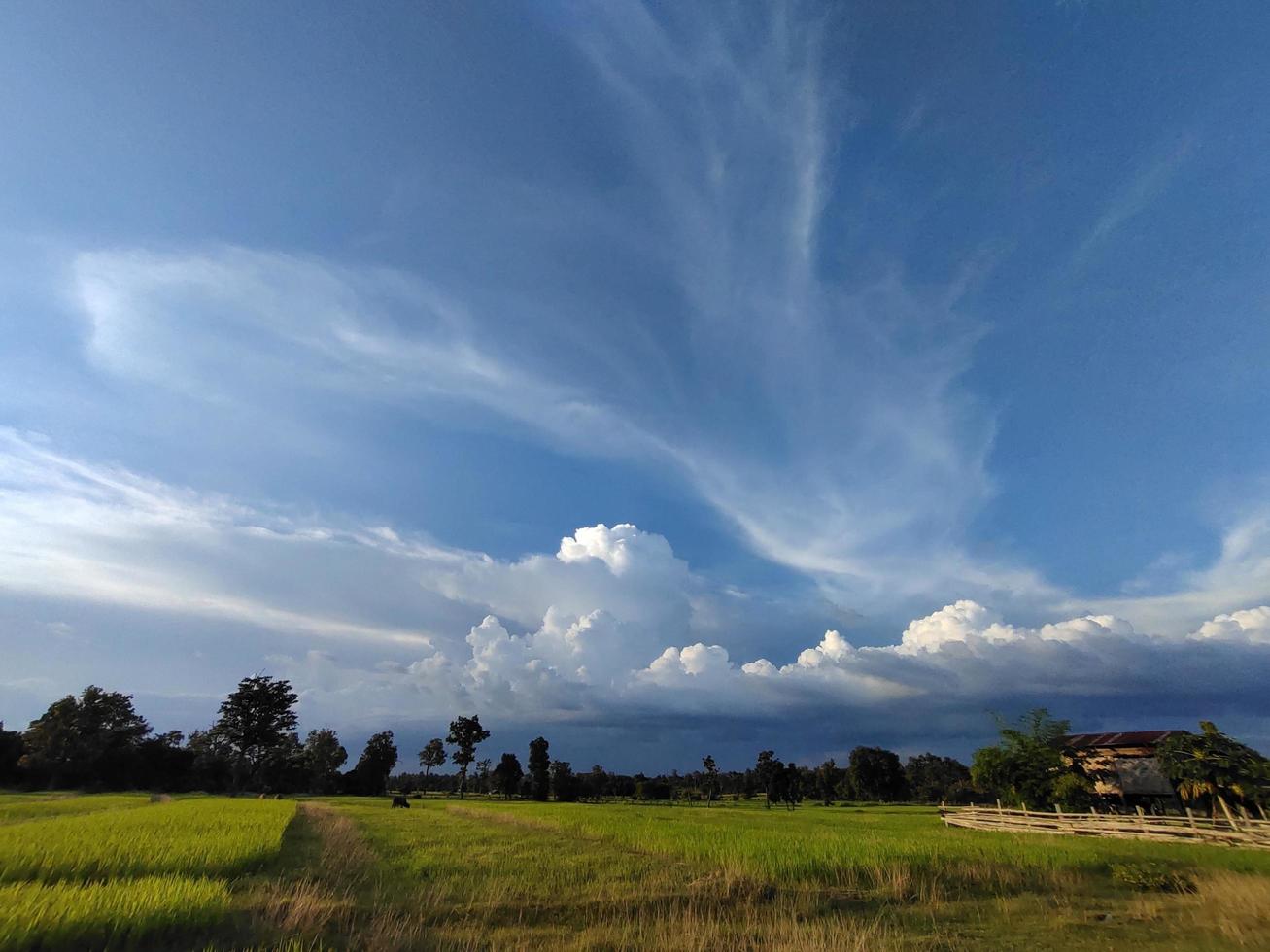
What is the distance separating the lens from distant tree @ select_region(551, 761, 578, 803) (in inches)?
4491

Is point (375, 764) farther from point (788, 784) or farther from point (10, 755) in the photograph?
point (788, 784)

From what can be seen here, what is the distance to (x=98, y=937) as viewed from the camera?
7.41 metres

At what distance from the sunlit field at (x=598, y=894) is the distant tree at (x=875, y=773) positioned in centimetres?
10596

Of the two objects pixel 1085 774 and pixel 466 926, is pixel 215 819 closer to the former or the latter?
pixel 466 926

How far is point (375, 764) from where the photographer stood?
10681cm

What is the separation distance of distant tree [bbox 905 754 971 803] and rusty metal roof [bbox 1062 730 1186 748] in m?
83.7

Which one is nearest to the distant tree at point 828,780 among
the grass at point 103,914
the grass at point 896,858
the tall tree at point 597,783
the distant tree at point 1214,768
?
the tall tree at point 597,783

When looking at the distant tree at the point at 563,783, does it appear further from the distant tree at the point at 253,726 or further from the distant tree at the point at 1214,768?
the distant tree at the point at 1214,768

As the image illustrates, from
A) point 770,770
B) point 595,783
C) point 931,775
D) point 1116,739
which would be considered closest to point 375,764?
point 595,783

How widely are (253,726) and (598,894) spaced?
99.8 metres

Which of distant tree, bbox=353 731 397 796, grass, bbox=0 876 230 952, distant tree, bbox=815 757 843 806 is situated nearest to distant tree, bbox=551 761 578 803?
distant tree, bbox=353 731 397 796

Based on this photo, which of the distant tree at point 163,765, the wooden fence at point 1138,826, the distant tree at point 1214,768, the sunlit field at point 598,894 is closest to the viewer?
the sunlit field at point 598,894

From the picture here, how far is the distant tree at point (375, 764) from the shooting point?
106m

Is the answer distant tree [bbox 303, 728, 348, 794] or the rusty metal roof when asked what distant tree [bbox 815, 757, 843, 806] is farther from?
distant tree [bbox 303, 728, 348, 794]
